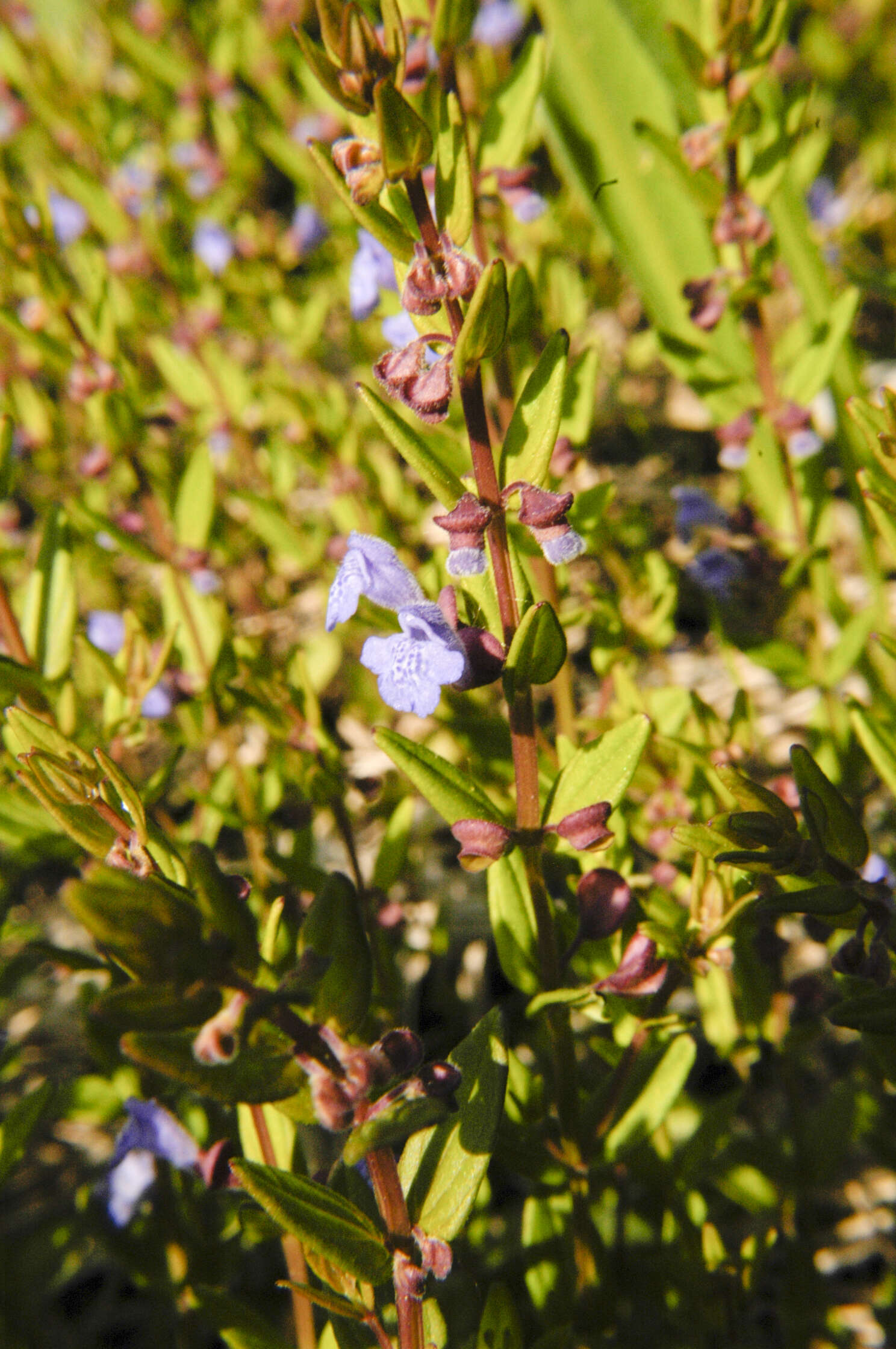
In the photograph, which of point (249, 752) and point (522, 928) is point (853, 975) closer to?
point (522, 928)

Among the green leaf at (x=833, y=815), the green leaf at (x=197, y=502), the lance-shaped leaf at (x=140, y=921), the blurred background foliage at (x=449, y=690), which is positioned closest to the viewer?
the lance-shaped leaf at (x=140, y=921)

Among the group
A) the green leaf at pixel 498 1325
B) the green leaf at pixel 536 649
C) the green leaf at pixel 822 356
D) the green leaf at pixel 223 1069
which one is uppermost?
the green leaf at pixel 822 356

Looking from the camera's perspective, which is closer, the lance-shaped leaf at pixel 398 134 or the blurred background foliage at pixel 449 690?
the lance-shaped leaf at pixel 398 134

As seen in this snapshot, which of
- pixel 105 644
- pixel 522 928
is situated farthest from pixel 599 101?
pixel 522 928

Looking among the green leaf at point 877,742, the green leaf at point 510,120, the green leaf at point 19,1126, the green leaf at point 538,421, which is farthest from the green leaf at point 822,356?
the green leaf at point 19,1126

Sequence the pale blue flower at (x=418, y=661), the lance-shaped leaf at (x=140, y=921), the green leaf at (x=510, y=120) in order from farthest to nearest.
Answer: the green leaf at (x=510, y=120) < the pale blue flower at (x=418, y=661) < the lance-shaped leaf at (x=140, y=921)

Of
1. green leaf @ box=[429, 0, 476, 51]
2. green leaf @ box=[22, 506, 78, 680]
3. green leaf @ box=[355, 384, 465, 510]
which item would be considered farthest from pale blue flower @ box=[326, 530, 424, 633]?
green leaf @ box=[429, 0, 476, 51]

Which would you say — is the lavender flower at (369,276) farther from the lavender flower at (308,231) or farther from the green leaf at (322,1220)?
the lavender flower at (308,231)
